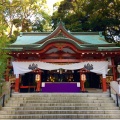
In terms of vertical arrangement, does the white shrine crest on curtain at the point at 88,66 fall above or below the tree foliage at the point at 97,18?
below

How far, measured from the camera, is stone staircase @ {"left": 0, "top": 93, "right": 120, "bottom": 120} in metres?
9.02

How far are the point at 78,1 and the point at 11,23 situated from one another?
1276 centimetres

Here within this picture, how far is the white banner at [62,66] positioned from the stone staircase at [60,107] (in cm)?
271

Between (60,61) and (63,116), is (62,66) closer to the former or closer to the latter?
(60,61)

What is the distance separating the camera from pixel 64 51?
14.4m

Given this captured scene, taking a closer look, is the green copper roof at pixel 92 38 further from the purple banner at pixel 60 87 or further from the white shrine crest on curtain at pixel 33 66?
the white shrine crest on curtain at pixel 33 66

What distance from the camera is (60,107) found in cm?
980

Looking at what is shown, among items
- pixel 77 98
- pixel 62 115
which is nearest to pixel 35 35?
pixel 77 98

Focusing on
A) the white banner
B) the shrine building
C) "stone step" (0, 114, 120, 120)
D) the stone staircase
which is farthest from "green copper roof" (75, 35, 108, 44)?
"stone step" (0, 114, 120, 120)

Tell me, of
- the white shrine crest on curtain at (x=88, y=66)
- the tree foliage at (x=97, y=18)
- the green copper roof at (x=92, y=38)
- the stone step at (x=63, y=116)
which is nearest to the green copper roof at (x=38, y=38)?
the green copper roof at (x=92, y=38)

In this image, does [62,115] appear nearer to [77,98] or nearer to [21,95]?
[77,98]

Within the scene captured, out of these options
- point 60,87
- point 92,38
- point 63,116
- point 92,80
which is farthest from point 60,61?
point 92,38

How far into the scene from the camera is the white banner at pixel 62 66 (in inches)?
539

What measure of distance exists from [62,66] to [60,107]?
4.60 meters
